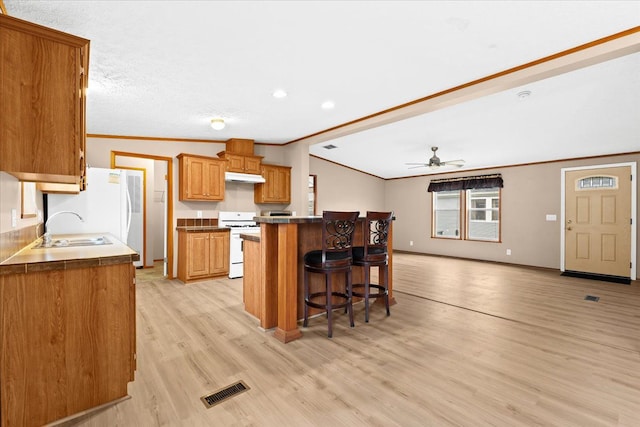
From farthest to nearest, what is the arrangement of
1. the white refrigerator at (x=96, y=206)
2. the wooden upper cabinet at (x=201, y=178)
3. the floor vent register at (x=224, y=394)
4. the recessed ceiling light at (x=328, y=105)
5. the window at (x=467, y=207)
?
1. the window at (x=467, y=207)
2. the wooden upper cabinet at (x=201, y=178)
3. the recessed ceiling light at (x=328, y=105)
4. the white refrigerator at (x=96, y=206)
5. the floor vent register at (x=224, y=394)

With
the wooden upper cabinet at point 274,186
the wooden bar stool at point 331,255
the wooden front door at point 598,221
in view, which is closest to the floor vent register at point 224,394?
the wooden bar stool at point 331,255

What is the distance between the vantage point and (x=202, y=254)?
5.05 meters

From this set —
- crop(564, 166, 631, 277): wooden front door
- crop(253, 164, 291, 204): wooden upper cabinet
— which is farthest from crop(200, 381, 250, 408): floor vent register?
crop(564, 166, 631, 277): wooden front door

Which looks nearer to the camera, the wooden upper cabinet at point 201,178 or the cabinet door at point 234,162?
the wooden upper cabinet at point 201,178

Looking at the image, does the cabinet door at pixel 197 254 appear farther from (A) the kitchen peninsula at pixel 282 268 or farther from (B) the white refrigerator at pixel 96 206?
(A) the kitchen peninsula at pixel 282 268

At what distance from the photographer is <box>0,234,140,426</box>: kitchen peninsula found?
154 centimetres

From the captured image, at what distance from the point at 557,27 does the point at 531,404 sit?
2644 mm

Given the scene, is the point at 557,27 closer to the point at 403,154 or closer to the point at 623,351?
the point at 623,351

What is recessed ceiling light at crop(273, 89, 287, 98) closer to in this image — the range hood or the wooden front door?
the range hood

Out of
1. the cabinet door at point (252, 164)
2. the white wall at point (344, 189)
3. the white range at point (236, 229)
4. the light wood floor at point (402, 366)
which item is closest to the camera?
the light wood floor at point (402, 366)

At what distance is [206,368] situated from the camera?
2273 mm

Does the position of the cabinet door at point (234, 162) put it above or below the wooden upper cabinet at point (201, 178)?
above

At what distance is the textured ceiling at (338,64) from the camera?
2.12m

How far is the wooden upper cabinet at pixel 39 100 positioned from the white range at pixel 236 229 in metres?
3.34
